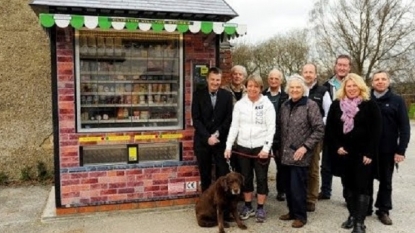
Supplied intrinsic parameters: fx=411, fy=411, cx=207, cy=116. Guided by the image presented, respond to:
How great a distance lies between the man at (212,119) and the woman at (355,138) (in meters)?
1.19

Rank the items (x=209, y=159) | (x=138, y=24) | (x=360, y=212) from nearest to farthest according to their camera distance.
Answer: (x=360, y=212) → (x=138, y=24) → (x=209, y=159)

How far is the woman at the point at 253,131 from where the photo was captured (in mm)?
4629

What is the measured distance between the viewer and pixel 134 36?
5.13m

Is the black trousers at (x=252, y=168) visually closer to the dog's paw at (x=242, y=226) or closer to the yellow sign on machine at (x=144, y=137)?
the dog's paw at (x=242, y=226)

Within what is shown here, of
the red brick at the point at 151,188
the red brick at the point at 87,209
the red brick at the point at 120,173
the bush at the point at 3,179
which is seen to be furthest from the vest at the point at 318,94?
the bush at the point at 3,179

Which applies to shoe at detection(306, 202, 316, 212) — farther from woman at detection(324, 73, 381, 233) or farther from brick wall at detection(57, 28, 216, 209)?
brick wall at detection(57, 28, 216, 209)

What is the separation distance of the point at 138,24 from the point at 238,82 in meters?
1.51

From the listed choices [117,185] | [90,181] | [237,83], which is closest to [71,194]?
[90,181]

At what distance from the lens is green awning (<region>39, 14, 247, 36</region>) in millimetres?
4277

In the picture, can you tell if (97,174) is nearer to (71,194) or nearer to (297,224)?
(71,194)

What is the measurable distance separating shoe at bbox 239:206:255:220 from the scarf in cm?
147

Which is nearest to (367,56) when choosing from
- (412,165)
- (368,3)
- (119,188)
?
(368,3)

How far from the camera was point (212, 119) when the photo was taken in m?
4.86

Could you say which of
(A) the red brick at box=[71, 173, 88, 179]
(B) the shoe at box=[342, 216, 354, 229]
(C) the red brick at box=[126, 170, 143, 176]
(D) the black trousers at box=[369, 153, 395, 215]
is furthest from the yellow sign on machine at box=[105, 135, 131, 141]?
(D) the black trousers at box=[369, 153, 395, 215]
